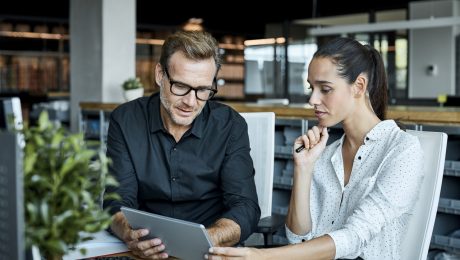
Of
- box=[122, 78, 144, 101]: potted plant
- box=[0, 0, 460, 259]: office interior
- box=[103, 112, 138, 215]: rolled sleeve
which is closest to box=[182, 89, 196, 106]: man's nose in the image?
box=[103, 112, 138, 215]: rolled sleeve

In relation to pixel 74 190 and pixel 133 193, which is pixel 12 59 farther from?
pixel 74 190

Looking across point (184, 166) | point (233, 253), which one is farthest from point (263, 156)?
point (233, 253)

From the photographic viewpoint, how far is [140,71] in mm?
12430

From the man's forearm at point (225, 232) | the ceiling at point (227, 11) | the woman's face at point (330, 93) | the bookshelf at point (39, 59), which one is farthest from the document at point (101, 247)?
the bookshelf at point (39, 59)

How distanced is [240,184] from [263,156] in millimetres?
452

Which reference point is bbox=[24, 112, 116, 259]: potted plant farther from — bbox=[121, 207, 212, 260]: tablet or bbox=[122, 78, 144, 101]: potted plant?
bbox=[122, 78, 144, 101]: potted plant

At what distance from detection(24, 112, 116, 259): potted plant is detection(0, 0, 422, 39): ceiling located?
33.8ft

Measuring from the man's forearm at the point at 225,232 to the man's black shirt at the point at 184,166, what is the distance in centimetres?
17

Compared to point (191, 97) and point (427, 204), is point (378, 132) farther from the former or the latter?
point (191, 97)

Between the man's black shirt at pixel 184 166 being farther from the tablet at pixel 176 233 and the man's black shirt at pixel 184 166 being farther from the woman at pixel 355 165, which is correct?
the tablet at pixel 176 233

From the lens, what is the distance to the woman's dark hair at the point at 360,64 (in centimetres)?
198

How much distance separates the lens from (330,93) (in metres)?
1.97

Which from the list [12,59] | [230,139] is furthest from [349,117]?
[12,59]

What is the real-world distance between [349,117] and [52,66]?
10.7 metres
